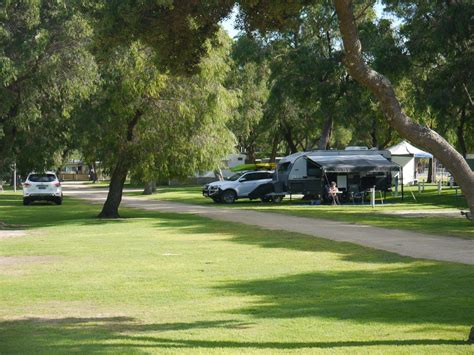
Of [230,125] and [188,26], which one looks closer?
[188,26]

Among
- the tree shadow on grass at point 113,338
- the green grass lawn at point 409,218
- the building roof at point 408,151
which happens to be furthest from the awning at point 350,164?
the tree shadow on grass at point 113,338

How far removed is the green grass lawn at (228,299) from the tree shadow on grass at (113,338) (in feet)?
0.04

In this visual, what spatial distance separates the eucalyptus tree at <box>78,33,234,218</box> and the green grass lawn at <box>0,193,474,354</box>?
308 inches

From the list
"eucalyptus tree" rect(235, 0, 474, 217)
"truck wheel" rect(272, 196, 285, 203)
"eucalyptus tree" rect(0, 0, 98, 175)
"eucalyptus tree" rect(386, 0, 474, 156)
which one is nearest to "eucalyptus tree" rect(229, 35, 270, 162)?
"truck wheel" rect(272, 196, 285, 203)

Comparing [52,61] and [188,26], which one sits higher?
[52,61]

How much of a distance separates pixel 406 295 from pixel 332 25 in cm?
2909

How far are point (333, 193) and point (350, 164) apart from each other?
2.23 m

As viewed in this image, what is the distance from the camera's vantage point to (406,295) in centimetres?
1025

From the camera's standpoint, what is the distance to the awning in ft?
119

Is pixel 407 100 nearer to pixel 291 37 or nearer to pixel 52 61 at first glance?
pixel 291 37

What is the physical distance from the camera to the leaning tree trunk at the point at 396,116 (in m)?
7.52

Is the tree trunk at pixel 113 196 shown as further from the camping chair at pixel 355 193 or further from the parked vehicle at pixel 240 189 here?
the camping chair at pixel 355 193

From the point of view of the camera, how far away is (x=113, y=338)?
785cm

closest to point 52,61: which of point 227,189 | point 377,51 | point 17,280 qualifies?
point 17,280
